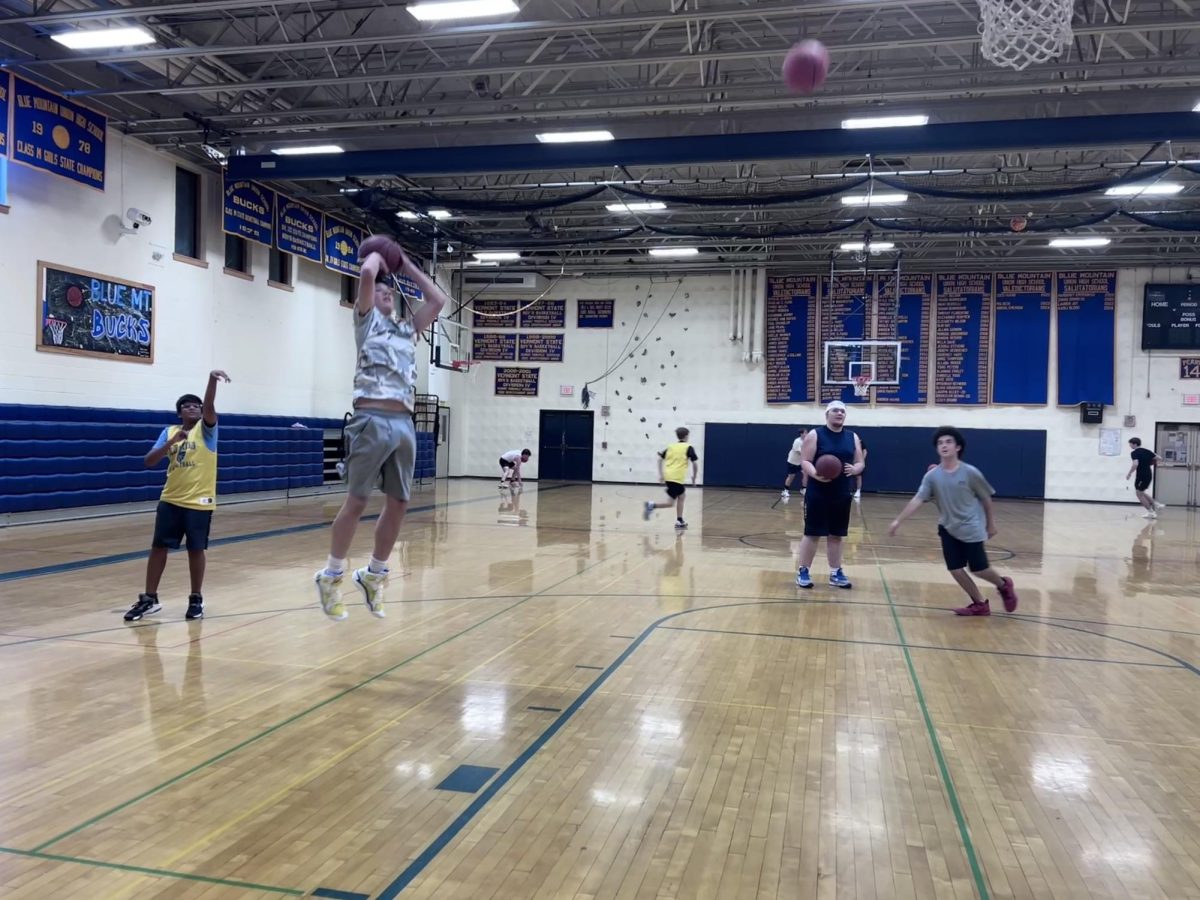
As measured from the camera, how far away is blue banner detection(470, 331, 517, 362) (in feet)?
81.8

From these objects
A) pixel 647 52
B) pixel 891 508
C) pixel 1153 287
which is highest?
pixel 647 52

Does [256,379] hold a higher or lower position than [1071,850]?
higher

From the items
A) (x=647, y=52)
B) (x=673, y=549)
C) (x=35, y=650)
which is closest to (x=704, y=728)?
(x=35, y=650)

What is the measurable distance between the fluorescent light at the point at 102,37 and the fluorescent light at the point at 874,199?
38.3ft

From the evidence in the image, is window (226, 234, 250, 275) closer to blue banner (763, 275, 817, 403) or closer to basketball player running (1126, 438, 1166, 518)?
blue banner (763, 275, 817, 403)

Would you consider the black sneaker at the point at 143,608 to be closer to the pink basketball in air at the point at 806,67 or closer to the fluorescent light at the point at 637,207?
the pink basketball in air at the point at 806,67

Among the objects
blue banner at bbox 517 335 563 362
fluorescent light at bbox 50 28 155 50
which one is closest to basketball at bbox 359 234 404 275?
fluorescent light at bbox 50 28 155 50

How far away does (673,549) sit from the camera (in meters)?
10.1

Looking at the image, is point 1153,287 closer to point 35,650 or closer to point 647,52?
point 647,52

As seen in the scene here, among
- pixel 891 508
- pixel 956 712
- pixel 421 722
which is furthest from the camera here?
pixel 891 508

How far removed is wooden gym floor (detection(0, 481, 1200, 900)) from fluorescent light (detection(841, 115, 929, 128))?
7406 millimetres

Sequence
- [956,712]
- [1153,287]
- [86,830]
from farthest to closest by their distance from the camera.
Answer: [1153,287] < [956,712] < [86,830]

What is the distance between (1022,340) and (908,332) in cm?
270

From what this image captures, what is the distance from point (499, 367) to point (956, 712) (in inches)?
857
